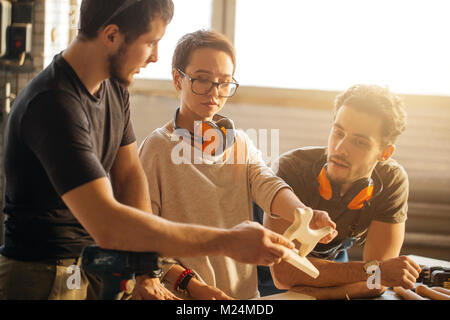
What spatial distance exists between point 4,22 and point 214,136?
1.27m

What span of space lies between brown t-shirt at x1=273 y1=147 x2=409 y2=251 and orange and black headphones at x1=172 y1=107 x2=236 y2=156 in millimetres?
212

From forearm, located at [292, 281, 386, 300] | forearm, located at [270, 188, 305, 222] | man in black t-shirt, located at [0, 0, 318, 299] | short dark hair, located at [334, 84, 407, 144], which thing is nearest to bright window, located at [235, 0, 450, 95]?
short dark hair, located at [334, 84, 407, 144]

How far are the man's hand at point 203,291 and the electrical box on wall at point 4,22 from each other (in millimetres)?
1453

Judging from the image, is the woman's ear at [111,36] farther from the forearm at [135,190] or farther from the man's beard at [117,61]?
the forearm at [135,190]

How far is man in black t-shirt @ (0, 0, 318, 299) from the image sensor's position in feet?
2.91

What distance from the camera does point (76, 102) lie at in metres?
0.96

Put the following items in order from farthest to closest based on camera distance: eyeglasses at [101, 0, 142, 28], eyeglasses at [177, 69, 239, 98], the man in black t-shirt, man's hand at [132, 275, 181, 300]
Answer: eyeglasses at [177, 69, 239, 98]
man's hand at [132, 275, 181, 300]
eyeglasses at [101, 0, 142, 28]
the man in black t-shirt

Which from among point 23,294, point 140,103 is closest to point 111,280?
point 23,294

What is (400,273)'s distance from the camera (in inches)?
52.0

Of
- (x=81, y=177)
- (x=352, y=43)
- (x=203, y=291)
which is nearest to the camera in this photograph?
(x=81, y=177)

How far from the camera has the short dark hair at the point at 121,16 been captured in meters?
1.01

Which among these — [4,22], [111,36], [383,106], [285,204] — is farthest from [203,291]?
[4,22]

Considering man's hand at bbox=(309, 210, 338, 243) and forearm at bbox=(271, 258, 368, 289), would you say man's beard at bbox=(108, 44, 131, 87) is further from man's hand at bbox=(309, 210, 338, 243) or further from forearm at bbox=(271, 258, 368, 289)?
forearm at bbox=(271, 258, 368, 289)

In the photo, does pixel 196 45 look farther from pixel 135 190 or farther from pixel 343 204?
pixel 343 204
